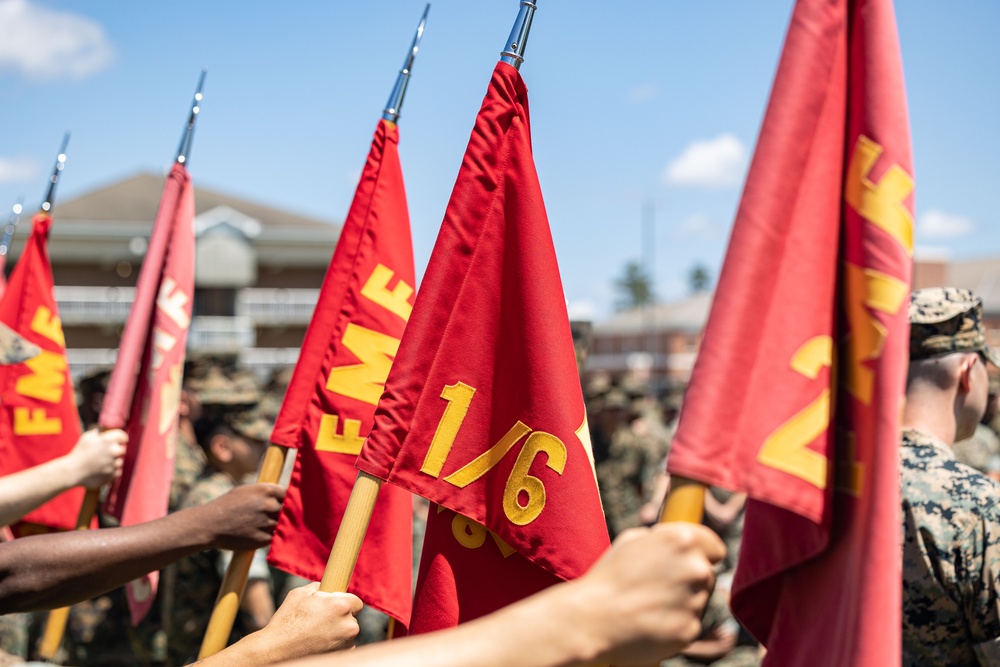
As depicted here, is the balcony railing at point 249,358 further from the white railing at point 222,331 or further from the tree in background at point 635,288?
the tree in background at point 635,288

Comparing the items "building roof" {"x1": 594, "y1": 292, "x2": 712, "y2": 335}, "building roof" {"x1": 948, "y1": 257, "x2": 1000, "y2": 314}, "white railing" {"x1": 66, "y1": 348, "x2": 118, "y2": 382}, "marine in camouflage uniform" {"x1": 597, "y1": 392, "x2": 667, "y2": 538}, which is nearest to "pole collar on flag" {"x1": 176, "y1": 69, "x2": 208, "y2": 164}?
"marine in camouflage uniform" {"x1": 597, "y1": 392, "x2": 667, "y2": 538}

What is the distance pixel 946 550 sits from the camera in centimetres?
262

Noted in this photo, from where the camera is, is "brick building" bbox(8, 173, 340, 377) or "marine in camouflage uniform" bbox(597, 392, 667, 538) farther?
"brick building" bbox(8, 173, 340, 377)

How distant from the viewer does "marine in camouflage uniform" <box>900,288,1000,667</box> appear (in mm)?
2570

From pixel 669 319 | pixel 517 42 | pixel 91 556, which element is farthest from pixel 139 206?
pixel 669 319

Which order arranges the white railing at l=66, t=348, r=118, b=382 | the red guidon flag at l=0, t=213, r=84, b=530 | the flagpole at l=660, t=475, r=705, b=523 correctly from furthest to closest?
the white railing at l=66, t=348, r=118, b=382, the red guidon flag at l=0, t=213, r=84, b=530, the flagpole at l=660, t=475, r=705, b=523

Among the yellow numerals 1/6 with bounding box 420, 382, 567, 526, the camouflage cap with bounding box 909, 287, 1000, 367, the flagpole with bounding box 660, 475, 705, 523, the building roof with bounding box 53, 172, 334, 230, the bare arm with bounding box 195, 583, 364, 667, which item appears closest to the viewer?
the flagpole with bounding box 660, 475, 705, 523

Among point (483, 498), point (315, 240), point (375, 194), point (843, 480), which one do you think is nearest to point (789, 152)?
point (843, 480)

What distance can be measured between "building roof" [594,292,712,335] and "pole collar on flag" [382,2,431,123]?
6561 cm

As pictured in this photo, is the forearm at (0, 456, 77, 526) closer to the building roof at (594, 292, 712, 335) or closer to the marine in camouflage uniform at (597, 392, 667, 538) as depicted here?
the marine in camouflage uniform at (597, 392, 667, 538)

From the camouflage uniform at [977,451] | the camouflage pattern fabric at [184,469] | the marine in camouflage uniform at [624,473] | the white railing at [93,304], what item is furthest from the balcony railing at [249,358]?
the camouflage pattern fabric at [184,469]

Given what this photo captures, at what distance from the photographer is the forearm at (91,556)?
2.92 metres

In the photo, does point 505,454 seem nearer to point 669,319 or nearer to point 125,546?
point 125,546

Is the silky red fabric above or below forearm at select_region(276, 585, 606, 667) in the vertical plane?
below
